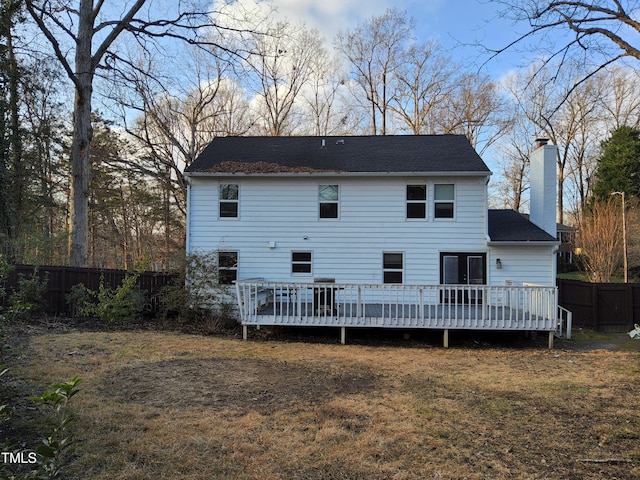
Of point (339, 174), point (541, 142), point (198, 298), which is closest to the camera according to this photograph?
point (198, 298)

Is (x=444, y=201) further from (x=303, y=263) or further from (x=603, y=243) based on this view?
(x=603, y=243)

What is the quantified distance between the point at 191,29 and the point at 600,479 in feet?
55.3

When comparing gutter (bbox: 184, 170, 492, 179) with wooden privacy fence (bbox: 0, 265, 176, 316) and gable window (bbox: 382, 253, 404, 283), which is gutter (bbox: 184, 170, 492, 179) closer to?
gable window (bbox: 382, 253, 404, 283)

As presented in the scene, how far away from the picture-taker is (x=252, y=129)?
79.2 feet

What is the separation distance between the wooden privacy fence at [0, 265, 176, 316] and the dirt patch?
18.2ft

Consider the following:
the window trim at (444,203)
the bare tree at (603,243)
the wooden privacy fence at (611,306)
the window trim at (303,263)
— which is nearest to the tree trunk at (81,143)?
the window trim at (303,263)

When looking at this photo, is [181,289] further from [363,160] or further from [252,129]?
[252,129]

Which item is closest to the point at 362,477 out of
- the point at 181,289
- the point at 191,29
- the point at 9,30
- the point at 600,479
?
the point at 600,479

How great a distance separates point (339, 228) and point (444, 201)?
330 centimetres

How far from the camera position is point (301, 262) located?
A: 12102 millimetres

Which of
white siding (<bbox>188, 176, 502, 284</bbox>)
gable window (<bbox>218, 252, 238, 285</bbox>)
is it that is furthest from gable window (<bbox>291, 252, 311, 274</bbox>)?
gable window (<bbox>218, 252, 238, 285</bbox>)

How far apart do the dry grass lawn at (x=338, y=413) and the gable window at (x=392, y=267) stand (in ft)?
13.5

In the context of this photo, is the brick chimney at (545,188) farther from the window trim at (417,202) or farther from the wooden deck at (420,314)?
the window trim at (417,202)

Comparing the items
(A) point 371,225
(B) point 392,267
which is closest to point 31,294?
(A) point 371,225
